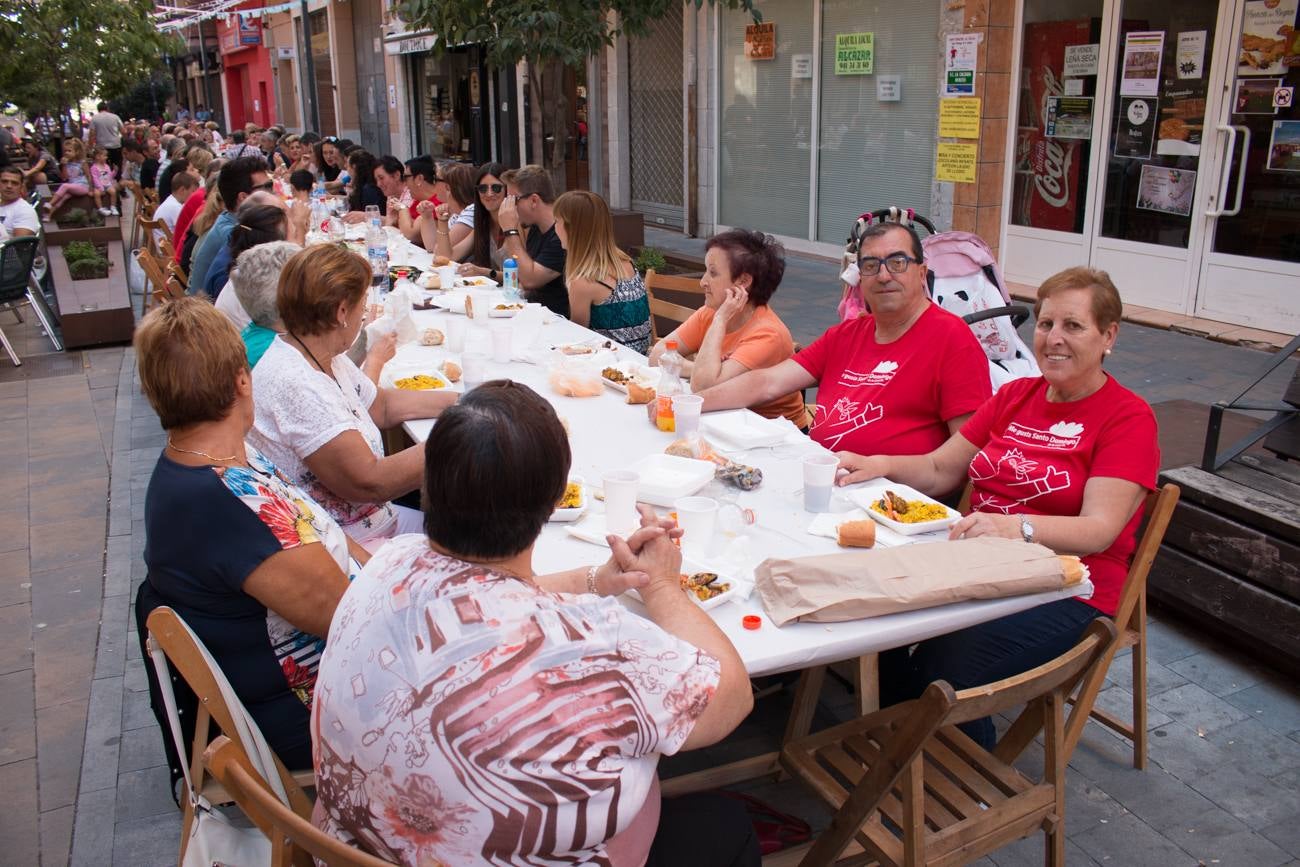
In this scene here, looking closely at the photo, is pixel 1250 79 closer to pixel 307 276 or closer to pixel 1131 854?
pixel 1131 854

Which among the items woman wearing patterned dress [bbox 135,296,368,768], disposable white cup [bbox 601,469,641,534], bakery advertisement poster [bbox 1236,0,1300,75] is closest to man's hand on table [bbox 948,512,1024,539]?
disposable white cup [bbox 601,469,641,534]

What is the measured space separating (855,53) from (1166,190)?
3.49 metres

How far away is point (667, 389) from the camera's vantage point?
3.57m

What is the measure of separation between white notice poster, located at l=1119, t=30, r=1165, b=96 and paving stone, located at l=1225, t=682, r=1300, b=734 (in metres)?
5.20

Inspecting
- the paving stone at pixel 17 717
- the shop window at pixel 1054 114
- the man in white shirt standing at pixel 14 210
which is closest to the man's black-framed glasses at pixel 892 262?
the paving stone at pixel 17 717

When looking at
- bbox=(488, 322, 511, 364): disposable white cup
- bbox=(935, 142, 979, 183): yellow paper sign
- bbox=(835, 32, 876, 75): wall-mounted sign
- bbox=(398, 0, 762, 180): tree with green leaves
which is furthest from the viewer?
bbox=(835, 32, 876, 75): wall-mounted sign

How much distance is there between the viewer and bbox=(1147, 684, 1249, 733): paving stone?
3.14m

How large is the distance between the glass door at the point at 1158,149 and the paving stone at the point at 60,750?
7115 mm

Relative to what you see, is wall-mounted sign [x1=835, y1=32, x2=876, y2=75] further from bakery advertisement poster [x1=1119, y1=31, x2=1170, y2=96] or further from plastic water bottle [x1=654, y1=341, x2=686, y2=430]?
plastic water bottle [x1=654, y1=341, x2=686, y2=430]

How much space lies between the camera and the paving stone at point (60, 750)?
2990 millimetres

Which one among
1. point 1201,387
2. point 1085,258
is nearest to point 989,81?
point 1085,258

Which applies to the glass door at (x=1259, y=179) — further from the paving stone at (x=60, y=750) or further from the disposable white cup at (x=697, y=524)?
the paving stone at (x=60, y=750)

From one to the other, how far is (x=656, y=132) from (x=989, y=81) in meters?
5.89

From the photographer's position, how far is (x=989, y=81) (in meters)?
8.02
